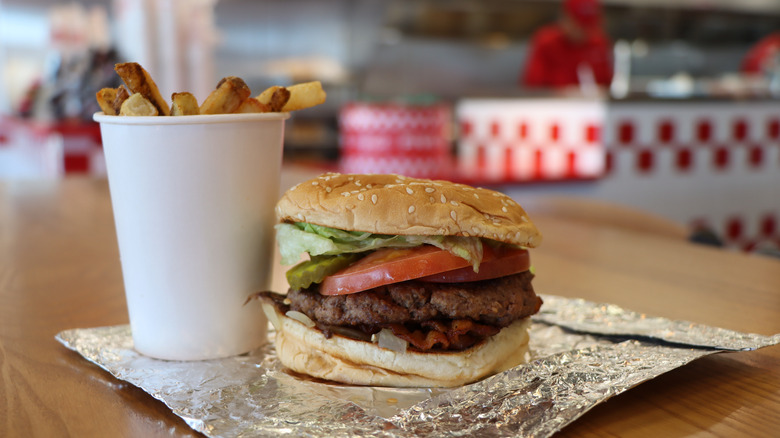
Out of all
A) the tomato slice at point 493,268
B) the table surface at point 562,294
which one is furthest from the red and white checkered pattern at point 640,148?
the tomato slice at point 493,268

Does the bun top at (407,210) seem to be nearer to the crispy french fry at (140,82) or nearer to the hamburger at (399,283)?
the hamburger at (399,283)

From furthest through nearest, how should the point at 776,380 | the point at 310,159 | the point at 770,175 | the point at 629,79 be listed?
1. the point at 629,79
2. the point at 310,159
3. the point at 770,175
4. the point at 776,380

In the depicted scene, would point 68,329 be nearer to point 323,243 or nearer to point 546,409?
point 323,243

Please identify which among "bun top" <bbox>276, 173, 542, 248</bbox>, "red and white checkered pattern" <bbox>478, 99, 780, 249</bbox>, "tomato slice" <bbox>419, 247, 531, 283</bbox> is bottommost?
"red and white checkered pattern" <bbox>478, 99, 780, 249</bbox>

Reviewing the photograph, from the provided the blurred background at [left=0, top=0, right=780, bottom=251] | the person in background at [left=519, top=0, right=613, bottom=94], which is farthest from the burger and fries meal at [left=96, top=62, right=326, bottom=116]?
the person in background at [left=519, top=0, right=613, bottom=94]

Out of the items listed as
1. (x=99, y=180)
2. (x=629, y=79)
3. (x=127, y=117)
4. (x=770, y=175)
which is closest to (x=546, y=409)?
(x=127, y=117)

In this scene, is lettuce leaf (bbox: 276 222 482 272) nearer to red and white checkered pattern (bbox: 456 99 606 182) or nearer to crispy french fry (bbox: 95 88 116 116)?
crispy french fry (bbox: 95 88 116 116)

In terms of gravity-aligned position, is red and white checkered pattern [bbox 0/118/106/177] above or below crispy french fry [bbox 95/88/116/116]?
below
